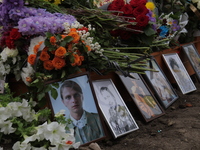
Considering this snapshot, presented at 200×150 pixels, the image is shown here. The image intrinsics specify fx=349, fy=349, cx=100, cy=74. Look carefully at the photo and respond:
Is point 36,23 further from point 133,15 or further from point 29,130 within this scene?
point 133,15

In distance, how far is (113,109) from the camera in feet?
9.37

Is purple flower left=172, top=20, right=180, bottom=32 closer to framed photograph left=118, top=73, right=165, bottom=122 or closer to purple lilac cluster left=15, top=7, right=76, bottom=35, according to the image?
framed photograph left=118, top=73, right=165, bottom=122

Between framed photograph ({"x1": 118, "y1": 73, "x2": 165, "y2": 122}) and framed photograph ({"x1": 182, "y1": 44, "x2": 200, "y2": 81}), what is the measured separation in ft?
5.02

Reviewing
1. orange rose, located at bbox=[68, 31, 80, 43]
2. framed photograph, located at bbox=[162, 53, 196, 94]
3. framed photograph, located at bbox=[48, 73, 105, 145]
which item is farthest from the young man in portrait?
framed photograph, located at bbox=[162, 53, 196, 94]

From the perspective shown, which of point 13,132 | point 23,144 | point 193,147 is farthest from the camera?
point 193,147

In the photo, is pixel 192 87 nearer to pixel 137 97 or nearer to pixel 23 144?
pixel 137 97

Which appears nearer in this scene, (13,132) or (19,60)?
(13,132)

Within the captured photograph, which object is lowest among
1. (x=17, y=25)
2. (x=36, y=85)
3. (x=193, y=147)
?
(x=193, y=147)

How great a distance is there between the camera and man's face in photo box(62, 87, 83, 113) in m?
2.42

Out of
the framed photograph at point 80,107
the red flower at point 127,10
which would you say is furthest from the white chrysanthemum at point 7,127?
the red flower at point 127,10

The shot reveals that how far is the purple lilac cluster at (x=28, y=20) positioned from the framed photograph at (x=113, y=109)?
0.62 metres

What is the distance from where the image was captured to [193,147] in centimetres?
251

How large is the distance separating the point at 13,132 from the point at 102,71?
1.18m

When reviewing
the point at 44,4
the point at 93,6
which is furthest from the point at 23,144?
the point at 93,6
